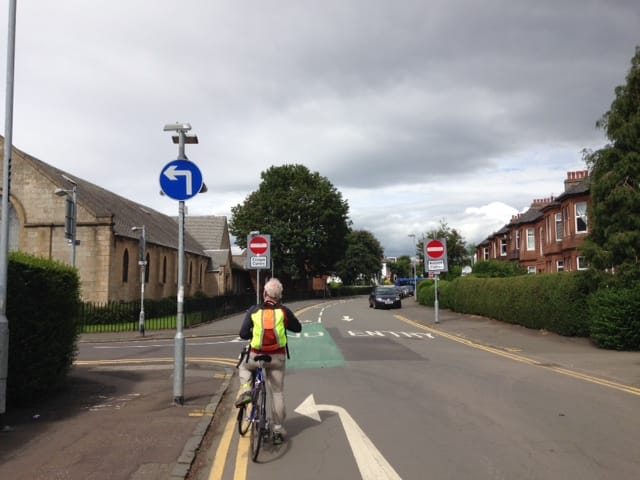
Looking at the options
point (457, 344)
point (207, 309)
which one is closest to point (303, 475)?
point (457, 344)

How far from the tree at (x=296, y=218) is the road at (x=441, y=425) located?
1887 inches

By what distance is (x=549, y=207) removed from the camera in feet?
128

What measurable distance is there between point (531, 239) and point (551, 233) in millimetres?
8877

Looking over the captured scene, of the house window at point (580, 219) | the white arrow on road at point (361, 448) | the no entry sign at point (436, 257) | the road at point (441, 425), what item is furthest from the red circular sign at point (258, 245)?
the house window at point (580, 219)

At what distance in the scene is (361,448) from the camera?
5.83 meters

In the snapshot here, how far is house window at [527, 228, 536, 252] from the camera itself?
4712cm

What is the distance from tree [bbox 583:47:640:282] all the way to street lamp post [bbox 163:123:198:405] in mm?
11928

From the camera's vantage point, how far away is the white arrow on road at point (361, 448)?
198 inches

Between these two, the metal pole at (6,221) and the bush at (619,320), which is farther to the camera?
the bush at (619,320)

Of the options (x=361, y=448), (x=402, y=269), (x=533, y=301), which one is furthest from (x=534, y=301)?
(x=402, y=269)

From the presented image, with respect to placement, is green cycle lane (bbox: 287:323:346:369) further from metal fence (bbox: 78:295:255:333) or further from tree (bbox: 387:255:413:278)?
tree (bbox: 387:255:413:278)

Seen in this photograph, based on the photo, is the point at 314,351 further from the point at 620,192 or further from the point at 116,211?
the point at 116,211

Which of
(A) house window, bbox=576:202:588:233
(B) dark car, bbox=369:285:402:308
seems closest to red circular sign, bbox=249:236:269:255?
(B) dark car, bbox=369:285:402:308

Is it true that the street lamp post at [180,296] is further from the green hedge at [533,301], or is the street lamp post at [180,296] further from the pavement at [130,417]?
the green hedge at [533,301]
